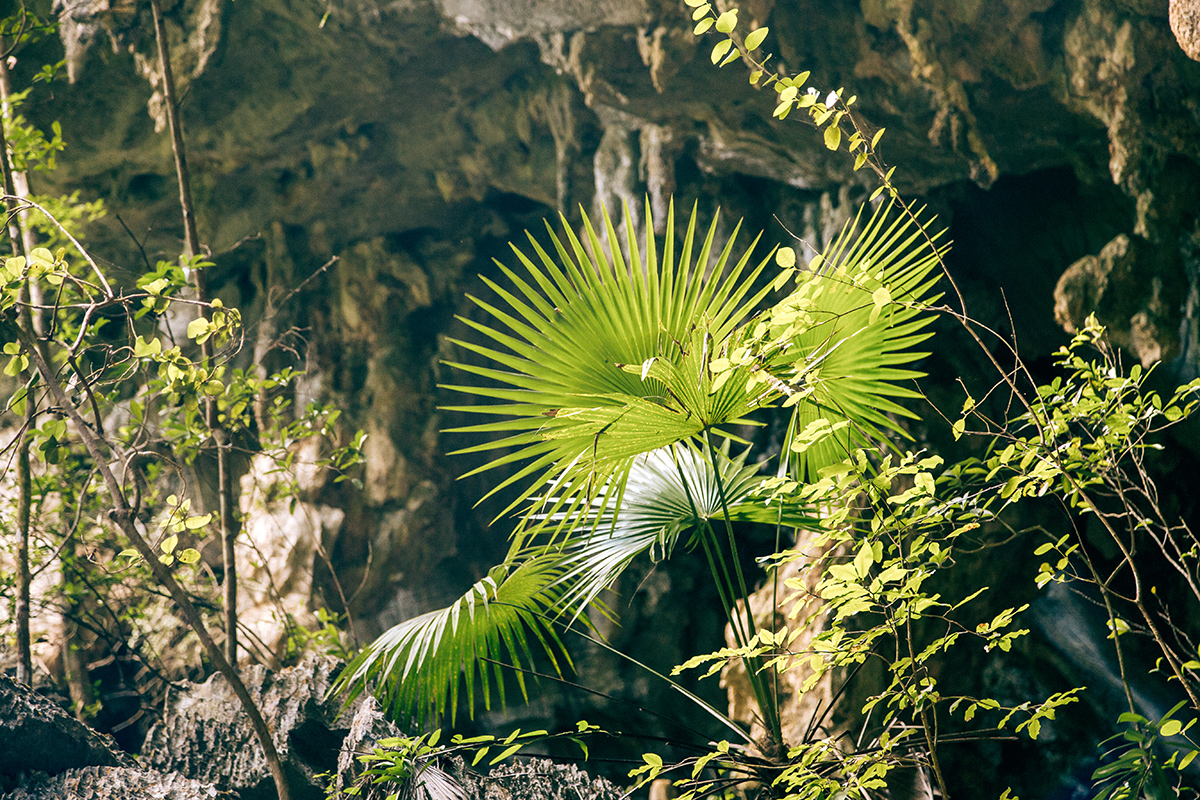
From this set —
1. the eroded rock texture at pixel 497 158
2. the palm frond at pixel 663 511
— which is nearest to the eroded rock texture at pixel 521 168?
Answer: the eroded rock texture at pixel 497 158

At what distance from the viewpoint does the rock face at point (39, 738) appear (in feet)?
8.75

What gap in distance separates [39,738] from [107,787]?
32 cm

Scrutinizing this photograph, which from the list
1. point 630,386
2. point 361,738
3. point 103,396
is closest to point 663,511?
point 630,386

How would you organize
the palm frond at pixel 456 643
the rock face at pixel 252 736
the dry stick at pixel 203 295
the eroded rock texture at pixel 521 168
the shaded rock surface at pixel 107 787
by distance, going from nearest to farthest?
the palm frond at pixel 456 643 → the shaded rock surface at pixel 107 787 → the dry stick at pixel 203 295 → the rock face at pixel 252 736 → the eroded rock texture at pixel 521 168

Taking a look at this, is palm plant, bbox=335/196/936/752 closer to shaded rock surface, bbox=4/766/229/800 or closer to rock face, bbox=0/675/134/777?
shaded rock surface, bbox=4/766/229/800

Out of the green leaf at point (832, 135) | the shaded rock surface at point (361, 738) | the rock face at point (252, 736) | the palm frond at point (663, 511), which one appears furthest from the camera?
the rock face at point (252, 736)

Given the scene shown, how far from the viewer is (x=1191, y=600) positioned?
138 inches

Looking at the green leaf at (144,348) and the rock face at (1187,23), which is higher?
the rock face at (1187,23)

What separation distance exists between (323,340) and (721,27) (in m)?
4.46

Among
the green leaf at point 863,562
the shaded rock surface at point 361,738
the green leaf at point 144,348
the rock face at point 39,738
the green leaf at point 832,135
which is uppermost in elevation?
the green leaf at point 832,135

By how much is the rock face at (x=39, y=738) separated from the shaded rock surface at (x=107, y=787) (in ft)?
0.20

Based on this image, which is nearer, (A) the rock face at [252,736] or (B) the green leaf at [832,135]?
(B) the green leaf at [832,135]

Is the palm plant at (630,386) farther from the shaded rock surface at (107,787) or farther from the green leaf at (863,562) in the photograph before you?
the shaded rock surface at (107,787)

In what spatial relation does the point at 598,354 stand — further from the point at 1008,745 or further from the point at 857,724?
the point at 1008,745
